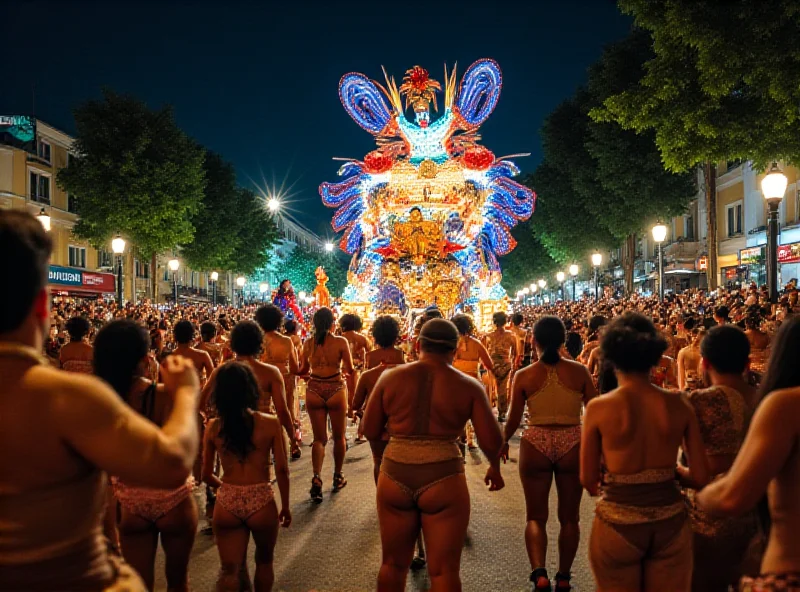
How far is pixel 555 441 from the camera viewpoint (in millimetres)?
5379

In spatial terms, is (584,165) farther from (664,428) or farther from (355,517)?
(664,428)

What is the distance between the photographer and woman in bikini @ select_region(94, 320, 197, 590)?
13.6ft

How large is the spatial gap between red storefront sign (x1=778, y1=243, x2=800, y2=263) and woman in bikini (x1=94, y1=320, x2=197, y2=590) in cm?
2459

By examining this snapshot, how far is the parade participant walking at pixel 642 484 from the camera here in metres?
3.52

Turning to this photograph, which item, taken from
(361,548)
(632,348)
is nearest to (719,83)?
(361,548)

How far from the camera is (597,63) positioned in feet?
101

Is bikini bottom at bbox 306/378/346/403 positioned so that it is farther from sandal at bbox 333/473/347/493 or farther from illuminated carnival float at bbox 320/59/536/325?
illuminated carnival float at bbox 320/59/536/325

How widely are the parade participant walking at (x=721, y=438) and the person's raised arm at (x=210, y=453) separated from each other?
9.20 feet

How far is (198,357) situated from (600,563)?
5.98 meters

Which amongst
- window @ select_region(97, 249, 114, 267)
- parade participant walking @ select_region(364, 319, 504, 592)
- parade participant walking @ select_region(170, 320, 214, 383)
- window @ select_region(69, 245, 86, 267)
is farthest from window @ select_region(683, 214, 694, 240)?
parade participant walking @ select_region(364, 319, 504, 592)

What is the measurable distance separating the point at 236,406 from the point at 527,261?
55112 millimetres

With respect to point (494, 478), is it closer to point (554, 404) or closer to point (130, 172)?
point (554, 404)

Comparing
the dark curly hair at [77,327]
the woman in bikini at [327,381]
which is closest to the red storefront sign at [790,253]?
the woman in bikini at [327,381]

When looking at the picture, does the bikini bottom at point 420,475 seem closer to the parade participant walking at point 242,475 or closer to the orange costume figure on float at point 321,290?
the parade participant walking at point 242,475
